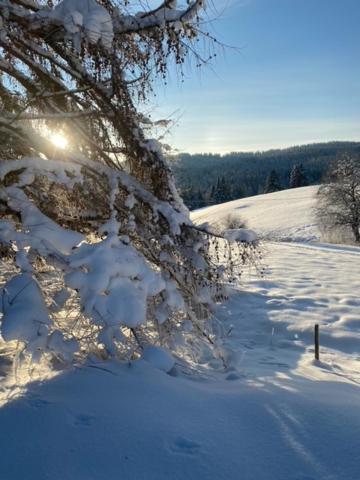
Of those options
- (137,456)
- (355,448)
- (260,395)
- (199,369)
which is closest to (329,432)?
(355,448)

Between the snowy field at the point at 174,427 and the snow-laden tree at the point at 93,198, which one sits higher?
the snow-laden tree at the point at 93,198

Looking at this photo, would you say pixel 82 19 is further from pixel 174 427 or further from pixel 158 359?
pixel 174 427

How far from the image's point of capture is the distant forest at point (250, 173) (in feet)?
112

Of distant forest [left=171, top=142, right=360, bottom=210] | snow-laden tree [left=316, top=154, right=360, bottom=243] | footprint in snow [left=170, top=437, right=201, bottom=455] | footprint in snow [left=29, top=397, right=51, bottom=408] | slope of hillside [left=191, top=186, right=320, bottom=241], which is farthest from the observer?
slope of hillside [left=191, top=186, right=320, bottom=241]

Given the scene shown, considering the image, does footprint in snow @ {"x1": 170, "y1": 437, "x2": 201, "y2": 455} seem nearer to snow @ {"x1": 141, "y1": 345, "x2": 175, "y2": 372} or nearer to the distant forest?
snow @ {"x1": 141, "y1": 345, "x2": 175, "y2": 372}

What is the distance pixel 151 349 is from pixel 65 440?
117 centimetres

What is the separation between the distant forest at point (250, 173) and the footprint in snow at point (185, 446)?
285cm

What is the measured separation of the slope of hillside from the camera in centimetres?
3509

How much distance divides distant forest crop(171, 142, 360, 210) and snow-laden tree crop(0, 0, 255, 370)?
893mm

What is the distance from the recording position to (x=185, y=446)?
2.35 m

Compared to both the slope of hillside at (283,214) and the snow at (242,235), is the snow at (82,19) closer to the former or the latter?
the snow at (242,235)

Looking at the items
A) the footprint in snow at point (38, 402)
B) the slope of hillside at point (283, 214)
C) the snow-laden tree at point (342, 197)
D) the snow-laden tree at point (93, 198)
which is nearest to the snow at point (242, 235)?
the snow-laden tree at point (93, 198)

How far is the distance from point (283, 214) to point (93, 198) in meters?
41.8

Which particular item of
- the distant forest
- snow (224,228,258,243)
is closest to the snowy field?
snow (224,228,258,243)
